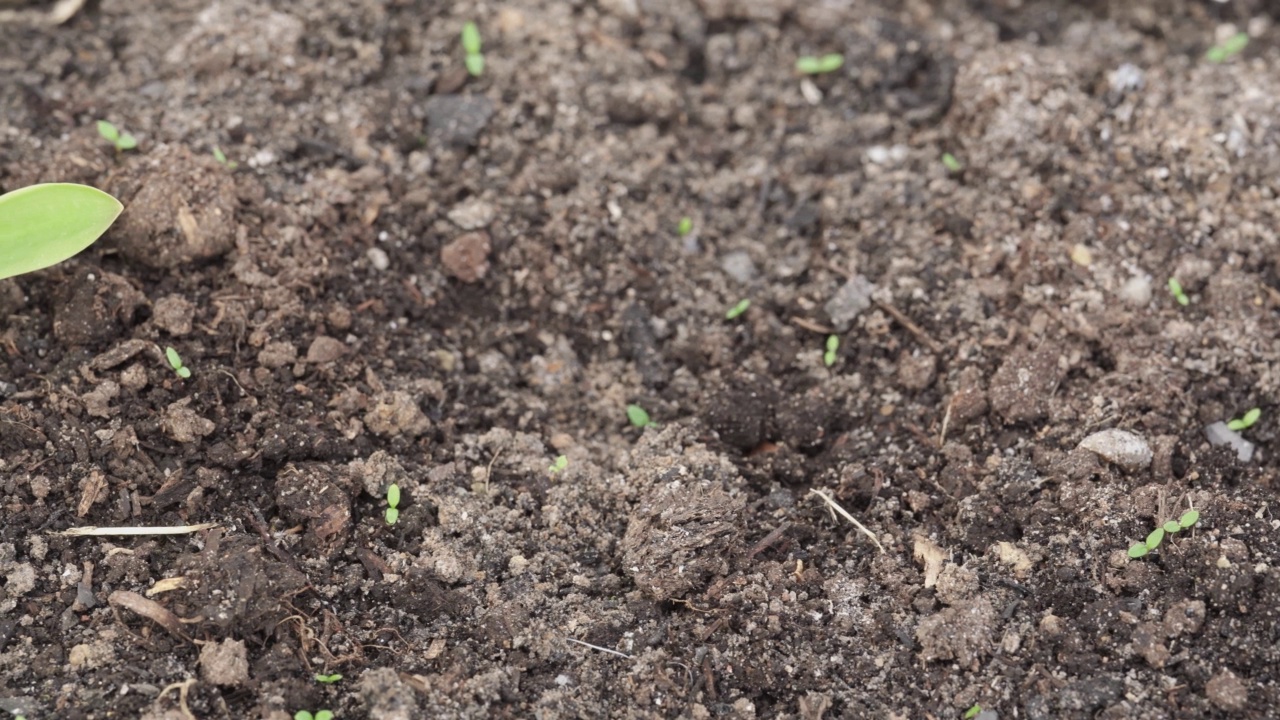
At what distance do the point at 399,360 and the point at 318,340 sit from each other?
0.66 ft

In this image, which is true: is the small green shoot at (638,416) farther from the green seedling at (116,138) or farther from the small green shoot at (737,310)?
the green seedling at (116,138)

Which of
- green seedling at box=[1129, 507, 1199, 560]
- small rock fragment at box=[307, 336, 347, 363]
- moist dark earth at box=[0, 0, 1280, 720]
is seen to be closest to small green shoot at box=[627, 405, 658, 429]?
moist dark earth at box=[0, 0, 1280, 720]

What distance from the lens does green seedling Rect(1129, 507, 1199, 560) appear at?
211 cm

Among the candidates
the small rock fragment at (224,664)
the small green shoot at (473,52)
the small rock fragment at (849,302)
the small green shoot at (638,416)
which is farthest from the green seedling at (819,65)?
the small rock fragment at (224,664)

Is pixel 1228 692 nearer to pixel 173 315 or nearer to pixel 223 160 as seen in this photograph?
pixel 173 315

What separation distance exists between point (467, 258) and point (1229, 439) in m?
1.91

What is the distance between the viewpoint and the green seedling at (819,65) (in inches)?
127

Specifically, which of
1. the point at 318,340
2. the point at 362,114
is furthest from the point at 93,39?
the point at 318,340

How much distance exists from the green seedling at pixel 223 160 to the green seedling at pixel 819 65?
1.71 m

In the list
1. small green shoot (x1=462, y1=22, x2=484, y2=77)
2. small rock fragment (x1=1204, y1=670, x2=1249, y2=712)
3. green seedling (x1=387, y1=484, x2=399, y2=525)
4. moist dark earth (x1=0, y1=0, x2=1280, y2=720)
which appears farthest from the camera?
small green shoot (x1=462, y1=22, x2=484, y2=77)

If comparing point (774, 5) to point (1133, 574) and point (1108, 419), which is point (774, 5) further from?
point (1133, 574)

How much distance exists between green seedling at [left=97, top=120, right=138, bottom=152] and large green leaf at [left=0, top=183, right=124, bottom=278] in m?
0.60

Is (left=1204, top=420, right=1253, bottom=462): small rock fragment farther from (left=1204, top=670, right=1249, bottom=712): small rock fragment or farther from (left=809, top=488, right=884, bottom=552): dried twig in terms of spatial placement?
(left=809, top=488, right=884, bottom=552): dried twig

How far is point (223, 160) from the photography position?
261 cm
